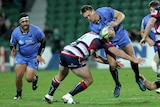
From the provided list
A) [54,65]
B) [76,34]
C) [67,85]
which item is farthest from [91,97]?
[76,34]

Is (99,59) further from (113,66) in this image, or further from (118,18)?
(118,18)

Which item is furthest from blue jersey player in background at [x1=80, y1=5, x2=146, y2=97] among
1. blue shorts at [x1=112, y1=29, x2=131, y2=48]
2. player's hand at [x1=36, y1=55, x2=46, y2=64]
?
player's hand at [x1=36, y1=55, x2=46, y2=64]

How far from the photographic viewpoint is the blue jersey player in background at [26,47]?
14602mm

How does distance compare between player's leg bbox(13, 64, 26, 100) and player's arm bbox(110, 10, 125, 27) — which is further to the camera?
player's leg bbox(13, 64, 26, 100)

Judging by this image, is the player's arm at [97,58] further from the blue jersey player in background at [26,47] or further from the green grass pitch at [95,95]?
the blue jersey player in background at [26,47]

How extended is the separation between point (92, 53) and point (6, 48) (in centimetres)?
1692

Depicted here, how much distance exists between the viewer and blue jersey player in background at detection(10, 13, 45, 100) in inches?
575

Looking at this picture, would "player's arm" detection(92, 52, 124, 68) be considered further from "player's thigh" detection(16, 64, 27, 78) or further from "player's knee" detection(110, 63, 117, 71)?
"player's thigh" detection(16, 64, 27, 78)

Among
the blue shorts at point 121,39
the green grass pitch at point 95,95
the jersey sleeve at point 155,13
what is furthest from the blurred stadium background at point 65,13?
the jersey sleeve at point 155,13

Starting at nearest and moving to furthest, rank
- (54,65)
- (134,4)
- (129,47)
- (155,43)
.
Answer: (155,43), (129,47), (54,65), (134,4)

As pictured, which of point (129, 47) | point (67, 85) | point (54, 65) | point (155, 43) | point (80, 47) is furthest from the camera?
point (54, 65)

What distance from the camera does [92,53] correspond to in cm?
1207

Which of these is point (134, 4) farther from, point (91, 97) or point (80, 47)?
point (80, 47)

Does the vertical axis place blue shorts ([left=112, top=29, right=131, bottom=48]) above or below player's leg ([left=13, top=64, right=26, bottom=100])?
above
